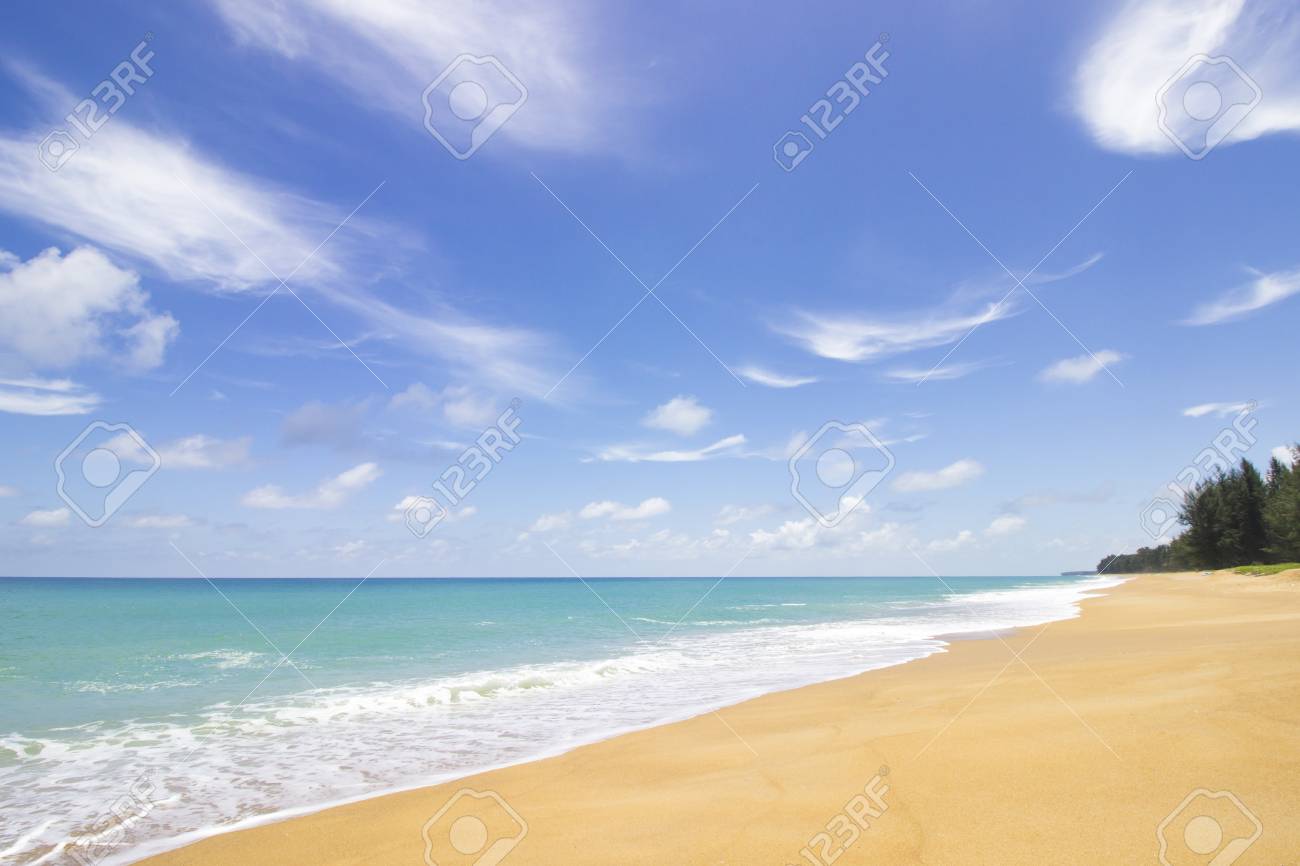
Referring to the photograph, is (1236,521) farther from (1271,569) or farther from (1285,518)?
(1271,569)

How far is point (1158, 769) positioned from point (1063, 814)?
1.44 meters

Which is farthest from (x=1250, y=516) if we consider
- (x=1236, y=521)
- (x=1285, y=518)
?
(x=1285, y=518)

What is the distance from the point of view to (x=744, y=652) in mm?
19312

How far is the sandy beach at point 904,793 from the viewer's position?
4.59m

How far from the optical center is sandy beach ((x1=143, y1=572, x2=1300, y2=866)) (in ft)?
15.1

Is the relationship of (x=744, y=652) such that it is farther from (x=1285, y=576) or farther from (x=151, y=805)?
(x=1285, y=576)

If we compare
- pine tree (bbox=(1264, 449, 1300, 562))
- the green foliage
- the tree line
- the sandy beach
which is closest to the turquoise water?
the sandy beach

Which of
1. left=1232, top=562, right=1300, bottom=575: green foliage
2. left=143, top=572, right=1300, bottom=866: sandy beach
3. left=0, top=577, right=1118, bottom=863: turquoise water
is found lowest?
left=1232, top=562, right=1300, bottom=575: green foliage

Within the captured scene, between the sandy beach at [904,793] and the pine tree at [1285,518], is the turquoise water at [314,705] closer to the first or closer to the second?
the sandy beach at [904,793]

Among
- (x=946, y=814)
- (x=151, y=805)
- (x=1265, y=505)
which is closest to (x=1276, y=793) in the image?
(x=946, y=814)

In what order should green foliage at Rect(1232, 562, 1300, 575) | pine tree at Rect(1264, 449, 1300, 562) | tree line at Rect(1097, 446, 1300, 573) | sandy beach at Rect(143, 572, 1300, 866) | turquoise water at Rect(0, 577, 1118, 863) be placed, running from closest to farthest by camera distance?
1. sandy beach at Rect(143, 572, 1300, 866)
2. turquoise water at Rect(0, 577, 1118, 863)
3. green foliage at Rect(1232, 562, 1300, 575)
4. pine tree at Rect(1264, 449, 1300, 562)
5. tree line at Rect(1097, 446, 1300, 573)

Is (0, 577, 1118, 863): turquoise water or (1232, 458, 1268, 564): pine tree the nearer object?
(0, 577, 1118, 863): turquoise water

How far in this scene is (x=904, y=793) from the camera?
5547 mm

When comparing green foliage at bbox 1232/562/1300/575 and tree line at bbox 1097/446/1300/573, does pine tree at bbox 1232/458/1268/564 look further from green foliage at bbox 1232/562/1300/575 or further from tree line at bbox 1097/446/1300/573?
green foliage at bbox 1232/562/1300/575
